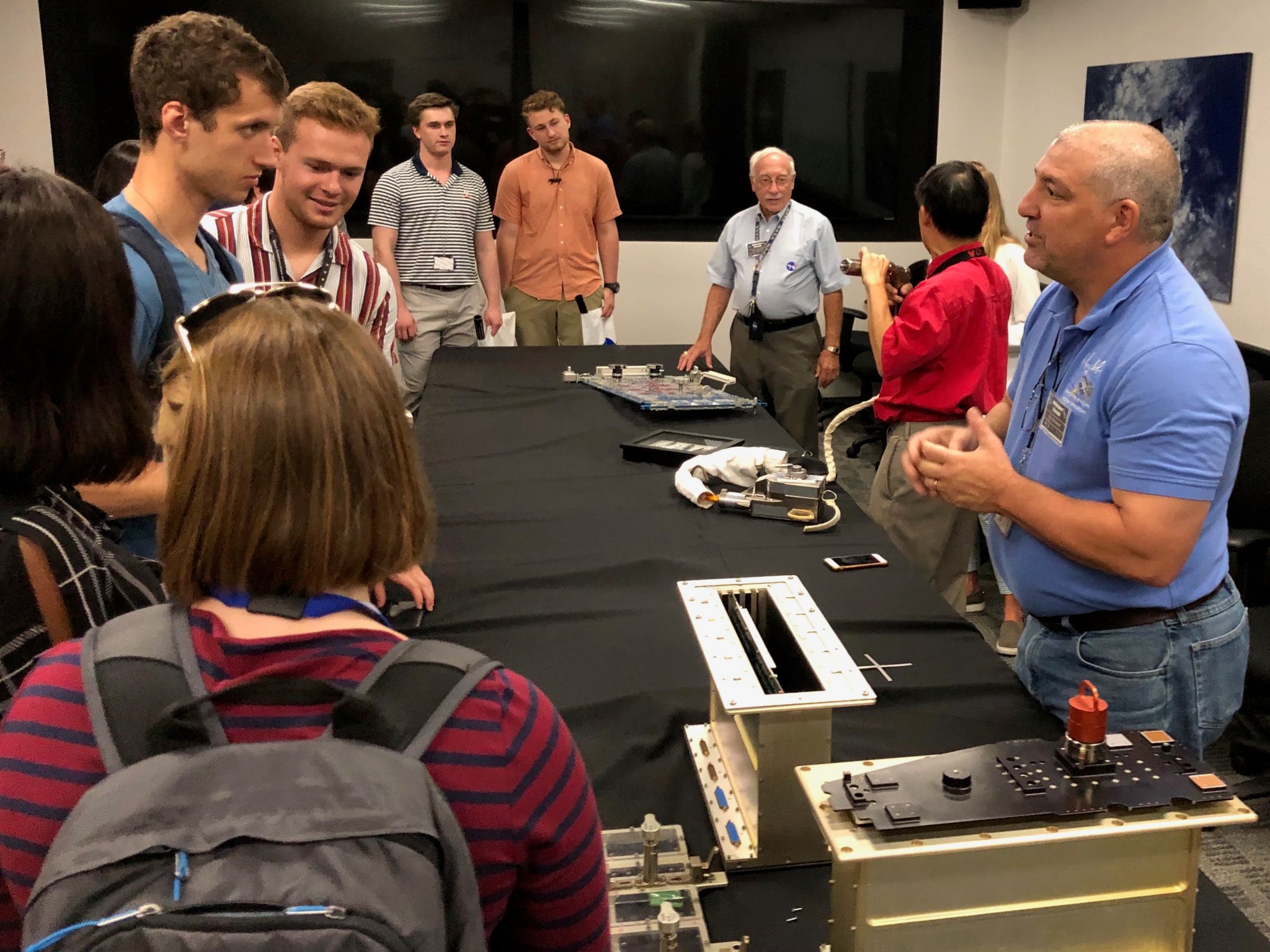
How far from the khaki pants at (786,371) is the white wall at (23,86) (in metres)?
3.40

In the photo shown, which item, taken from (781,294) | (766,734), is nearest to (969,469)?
(766,734)

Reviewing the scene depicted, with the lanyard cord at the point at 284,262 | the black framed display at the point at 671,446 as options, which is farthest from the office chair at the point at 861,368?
the lanyard cord at the point at 284,262

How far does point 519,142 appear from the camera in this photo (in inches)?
216

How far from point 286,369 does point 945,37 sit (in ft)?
19.1

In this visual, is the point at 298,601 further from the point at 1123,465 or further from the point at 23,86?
the point at 23,86

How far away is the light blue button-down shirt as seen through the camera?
13.5 feet

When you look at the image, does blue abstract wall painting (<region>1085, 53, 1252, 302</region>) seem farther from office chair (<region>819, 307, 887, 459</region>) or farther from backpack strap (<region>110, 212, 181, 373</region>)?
backpack strap (<region>110, 212, 181, 373</region>)

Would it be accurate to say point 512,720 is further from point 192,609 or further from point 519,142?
point 519,142

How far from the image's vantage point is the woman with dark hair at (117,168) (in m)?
2.75

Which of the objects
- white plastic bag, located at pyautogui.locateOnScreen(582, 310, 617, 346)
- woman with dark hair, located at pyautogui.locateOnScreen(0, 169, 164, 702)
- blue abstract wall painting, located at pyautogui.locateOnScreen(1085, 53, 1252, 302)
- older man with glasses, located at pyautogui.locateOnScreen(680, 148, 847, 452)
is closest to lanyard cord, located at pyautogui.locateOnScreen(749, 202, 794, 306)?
older man with glasses, located at pyautogui.locateOnScreen(680, 148, 847, 452)

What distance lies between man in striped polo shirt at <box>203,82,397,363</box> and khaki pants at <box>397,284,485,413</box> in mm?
1943

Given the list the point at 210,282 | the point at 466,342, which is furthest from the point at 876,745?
the point at 466,342

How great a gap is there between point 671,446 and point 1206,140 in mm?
2843

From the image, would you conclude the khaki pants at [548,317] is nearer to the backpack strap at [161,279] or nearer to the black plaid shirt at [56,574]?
the backpack strap at [161,279]
